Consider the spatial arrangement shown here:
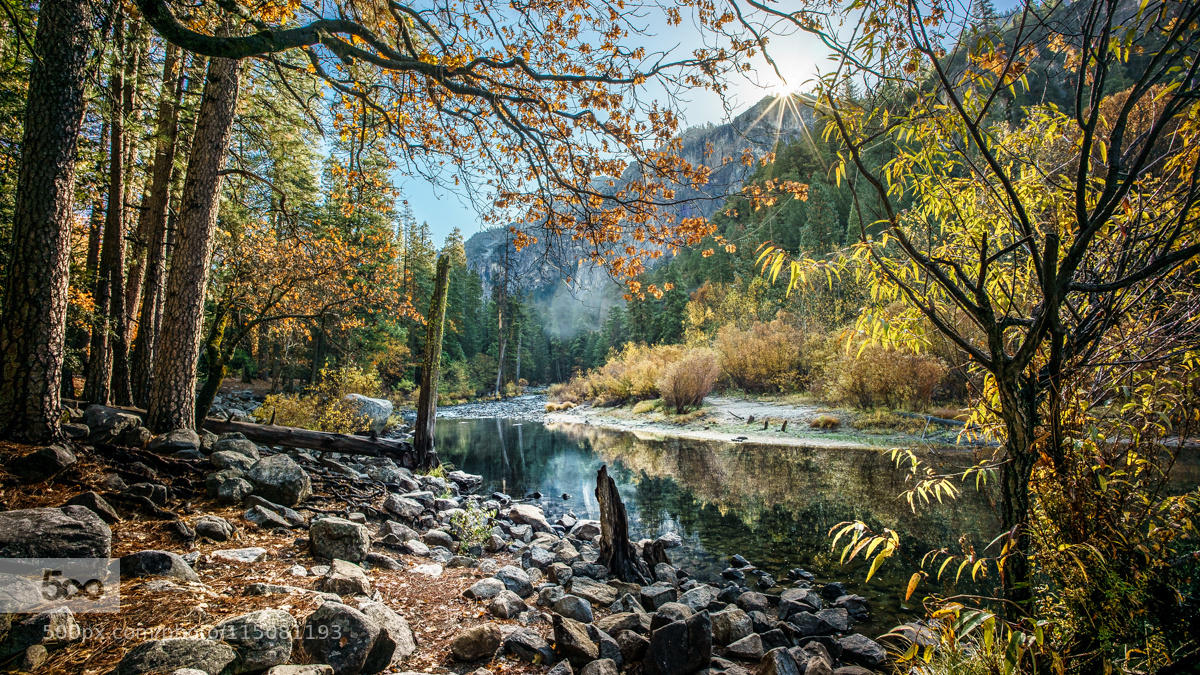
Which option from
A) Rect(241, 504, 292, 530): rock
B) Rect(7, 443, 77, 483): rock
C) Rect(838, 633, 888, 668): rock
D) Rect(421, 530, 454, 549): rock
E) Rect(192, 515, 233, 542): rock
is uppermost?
Rect(7, 443, 77, 483): rock

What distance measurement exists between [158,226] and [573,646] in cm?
→ 828

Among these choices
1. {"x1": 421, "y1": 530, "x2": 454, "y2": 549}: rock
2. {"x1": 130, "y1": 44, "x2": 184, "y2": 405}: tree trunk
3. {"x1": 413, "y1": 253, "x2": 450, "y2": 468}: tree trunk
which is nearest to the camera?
{"x1": 421, "y1": 530, "x2": 454, "y2": 549}: rock

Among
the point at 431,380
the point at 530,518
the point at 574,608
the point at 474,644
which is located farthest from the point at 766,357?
the point at 474,644

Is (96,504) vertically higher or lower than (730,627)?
higher

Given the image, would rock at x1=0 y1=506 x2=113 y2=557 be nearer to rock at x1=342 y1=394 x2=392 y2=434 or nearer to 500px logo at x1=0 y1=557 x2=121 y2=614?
500px logo at x1=0 y1=557 x2=121 y2=614

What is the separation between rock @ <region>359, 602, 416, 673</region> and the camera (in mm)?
2209

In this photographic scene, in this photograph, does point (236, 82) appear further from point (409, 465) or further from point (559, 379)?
point (559, 379)

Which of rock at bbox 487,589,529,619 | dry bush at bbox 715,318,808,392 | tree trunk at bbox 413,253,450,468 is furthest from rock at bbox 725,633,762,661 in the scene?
dry bush at bbox 715,318,808,392

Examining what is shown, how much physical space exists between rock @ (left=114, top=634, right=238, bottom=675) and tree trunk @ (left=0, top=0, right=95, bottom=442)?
334cm

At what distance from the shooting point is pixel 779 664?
2.77 meters

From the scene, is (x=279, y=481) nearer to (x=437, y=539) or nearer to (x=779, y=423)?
(x=437, y=539)

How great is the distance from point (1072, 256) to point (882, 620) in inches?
147

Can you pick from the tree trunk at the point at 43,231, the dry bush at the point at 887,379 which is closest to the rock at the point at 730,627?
the tree trunk at the point at 43,231

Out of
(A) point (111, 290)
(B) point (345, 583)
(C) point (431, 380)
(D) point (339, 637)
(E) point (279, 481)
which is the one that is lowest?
(B) point (345, 583)
